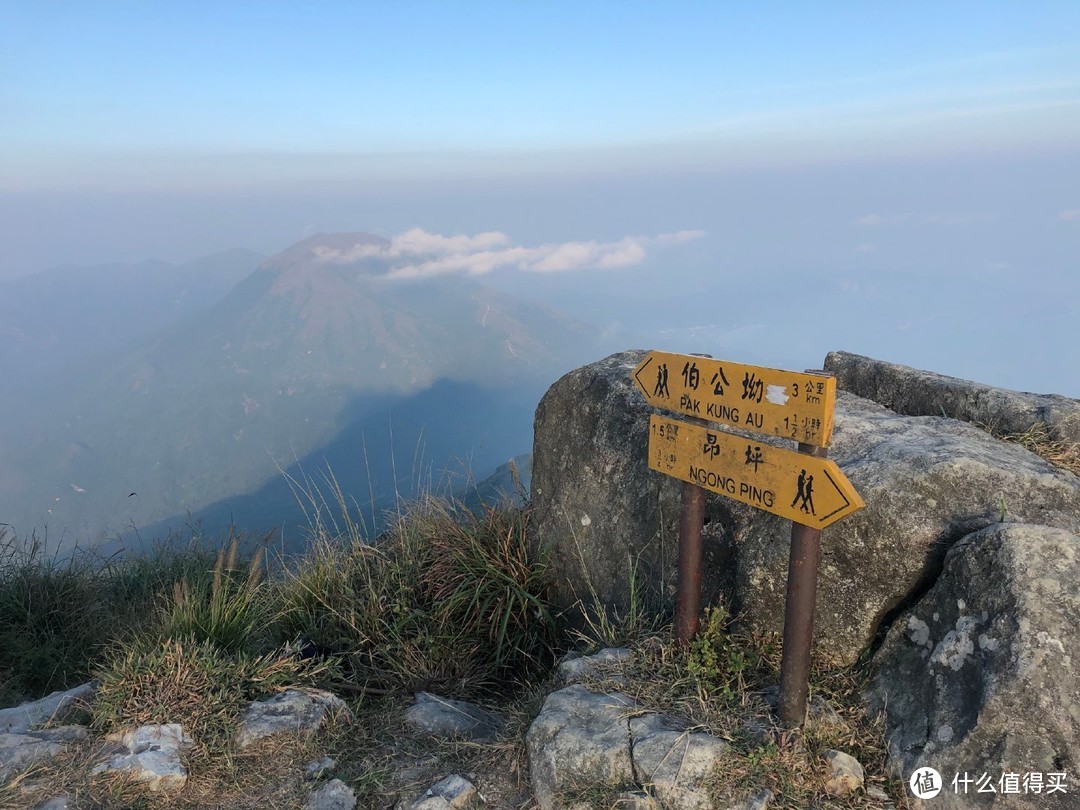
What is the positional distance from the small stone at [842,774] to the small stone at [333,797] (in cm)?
246

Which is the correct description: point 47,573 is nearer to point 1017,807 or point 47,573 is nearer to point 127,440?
point 1017,807

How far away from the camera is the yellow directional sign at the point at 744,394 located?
10.9 feet

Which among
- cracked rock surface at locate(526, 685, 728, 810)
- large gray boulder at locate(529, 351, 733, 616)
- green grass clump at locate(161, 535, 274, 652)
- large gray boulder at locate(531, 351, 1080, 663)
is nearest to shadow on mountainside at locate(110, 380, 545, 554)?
large gray boulder at locate(529, 351, 733, 616)

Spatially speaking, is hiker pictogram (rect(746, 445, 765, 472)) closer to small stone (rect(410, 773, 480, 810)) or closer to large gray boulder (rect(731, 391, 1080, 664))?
large gray boulder (rect(731, 391, 1080, 664))

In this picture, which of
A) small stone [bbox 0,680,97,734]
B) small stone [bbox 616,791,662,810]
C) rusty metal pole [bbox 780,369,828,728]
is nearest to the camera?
small stone [bbox 616,791,662,810]

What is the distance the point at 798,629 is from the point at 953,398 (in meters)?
2.90

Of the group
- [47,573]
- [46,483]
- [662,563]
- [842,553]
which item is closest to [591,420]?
[662,563]

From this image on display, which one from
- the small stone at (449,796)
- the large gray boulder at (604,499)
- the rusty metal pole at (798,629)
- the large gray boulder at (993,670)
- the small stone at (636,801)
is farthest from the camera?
the large gray boulder at (604,499)

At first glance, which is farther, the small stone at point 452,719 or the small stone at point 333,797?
the small stone at point 452,719

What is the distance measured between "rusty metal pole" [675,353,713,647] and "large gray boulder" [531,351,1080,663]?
0.31m

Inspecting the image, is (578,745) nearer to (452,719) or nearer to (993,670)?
(452,719)

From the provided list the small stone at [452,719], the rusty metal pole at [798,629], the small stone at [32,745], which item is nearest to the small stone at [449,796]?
the small stone at [452,719]

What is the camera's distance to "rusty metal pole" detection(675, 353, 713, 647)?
13.4 ft

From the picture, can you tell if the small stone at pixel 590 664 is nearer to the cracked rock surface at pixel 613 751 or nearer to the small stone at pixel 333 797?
the cracked rock surface at pixel 613 751
